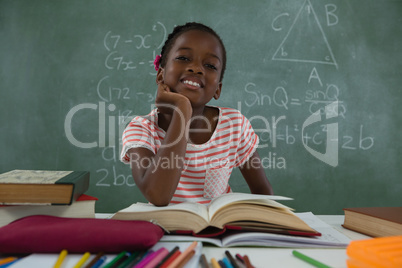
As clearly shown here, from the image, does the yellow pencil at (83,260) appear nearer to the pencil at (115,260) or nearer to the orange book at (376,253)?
the pencil at (115,260)

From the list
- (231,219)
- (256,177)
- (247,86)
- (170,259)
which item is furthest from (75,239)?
(247,86)

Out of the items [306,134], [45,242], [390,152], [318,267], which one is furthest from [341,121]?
[45,242]

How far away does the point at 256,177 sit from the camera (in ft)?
3.99

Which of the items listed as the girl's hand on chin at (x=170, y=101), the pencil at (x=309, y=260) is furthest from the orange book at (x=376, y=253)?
the girl's hand on chin at (x=170, y=101)

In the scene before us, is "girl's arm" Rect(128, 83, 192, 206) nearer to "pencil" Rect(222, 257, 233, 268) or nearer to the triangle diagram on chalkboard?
"pencil" Rect(222, 257, 233, 268)

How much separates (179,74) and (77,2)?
1663mm

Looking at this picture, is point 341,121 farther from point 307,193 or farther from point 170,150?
point 170,150

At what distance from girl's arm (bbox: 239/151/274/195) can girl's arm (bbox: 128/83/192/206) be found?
0.45m

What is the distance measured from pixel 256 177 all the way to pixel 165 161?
1.75 feet

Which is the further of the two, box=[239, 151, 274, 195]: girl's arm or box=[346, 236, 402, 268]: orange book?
box=[239, 151, 274, 195]: girl's arm

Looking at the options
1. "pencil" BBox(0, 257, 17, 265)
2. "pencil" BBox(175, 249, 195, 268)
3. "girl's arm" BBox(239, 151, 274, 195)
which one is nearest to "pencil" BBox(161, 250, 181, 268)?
"pencil" BBox(175, 249, 195, 268)

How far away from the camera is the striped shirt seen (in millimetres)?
1094

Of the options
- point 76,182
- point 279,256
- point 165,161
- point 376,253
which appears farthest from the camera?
point 165,161

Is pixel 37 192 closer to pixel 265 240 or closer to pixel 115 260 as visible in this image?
pixel 115 260
